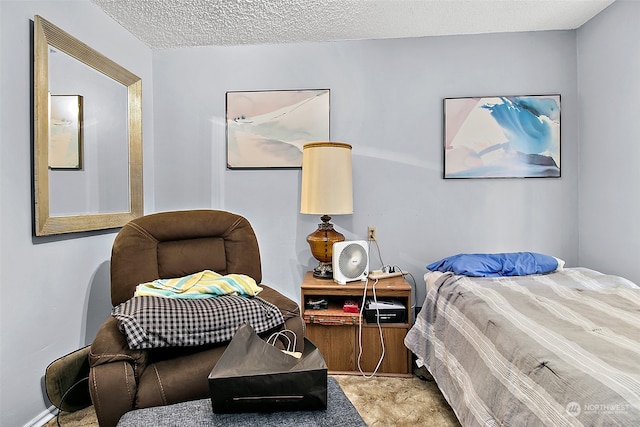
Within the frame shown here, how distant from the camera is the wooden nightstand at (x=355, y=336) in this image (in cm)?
229

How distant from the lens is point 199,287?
1798mm

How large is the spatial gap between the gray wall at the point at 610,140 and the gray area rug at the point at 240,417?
211 centimetres

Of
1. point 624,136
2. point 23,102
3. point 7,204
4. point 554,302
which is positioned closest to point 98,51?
point 23,102

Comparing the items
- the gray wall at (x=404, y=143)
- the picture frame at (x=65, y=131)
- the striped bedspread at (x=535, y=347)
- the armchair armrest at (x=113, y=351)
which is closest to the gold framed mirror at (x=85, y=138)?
the picture frame at (x=65, y=131)

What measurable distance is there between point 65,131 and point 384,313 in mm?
2108

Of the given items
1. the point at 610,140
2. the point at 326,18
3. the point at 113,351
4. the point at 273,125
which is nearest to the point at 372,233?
the point at 273,125

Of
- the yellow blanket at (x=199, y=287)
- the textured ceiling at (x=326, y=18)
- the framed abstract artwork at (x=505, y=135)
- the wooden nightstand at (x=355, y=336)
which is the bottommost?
the wooden nightstand at (x=355, y=336)

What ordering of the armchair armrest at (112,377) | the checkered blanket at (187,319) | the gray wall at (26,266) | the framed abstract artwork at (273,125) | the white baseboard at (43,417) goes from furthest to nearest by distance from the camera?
the framed abstract artwork at (273,125) → the white baseboard at (43,417) → the gray wall at (26,266) → the checkered blanket at (187,319) → the armchair armrest at (112,377)

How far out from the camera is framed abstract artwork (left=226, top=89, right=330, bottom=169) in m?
2.74

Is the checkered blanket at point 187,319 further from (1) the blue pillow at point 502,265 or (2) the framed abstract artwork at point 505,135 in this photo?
(2) the framed abstract artwork at point 505,135

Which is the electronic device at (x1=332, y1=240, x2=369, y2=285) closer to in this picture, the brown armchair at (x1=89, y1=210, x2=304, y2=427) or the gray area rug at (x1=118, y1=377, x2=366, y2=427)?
the brown armchair at (x1=89, y1=210, x2=304, y2=427)

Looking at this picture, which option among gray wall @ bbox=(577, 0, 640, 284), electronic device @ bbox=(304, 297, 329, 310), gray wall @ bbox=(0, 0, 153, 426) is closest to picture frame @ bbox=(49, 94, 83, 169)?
gray wall @ bbox=(0, 0, 153, 426)

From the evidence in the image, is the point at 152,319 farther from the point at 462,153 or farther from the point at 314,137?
the point at 462,153

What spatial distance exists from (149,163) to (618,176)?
3.23 m
